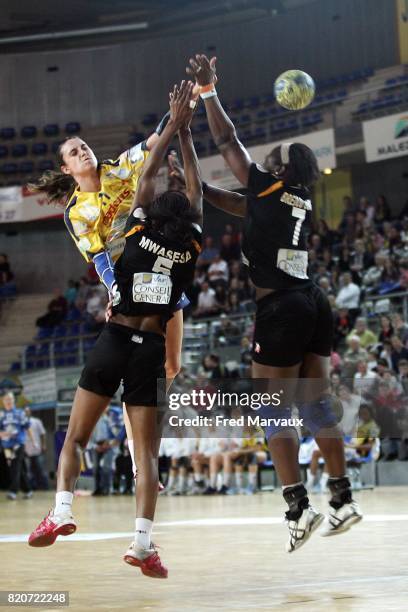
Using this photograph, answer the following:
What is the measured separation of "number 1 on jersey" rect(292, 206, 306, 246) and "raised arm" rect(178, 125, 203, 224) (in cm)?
55

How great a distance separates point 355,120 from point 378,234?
17.6 ft

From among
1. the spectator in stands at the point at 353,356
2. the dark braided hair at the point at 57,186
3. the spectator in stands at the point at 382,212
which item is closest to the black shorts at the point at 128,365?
the dark braided hair at the point at 57,186

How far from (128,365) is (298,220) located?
1317mm

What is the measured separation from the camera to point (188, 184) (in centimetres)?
593

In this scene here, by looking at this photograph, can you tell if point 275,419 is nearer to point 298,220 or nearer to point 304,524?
point 304,524

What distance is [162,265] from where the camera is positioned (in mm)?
5578

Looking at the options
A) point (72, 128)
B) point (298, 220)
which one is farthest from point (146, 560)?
point (72, 128)

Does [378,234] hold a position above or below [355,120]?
below

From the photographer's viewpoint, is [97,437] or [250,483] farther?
[97,437]

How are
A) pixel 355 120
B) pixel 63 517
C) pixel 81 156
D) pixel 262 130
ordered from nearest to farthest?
pixel 63 517 → pixel 81 156 → pixel 355 120 → pixel 262 130

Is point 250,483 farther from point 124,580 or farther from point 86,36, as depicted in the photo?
point 86,36

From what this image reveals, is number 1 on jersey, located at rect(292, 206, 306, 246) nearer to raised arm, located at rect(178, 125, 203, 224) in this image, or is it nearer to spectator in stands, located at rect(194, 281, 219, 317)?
raised arm, located at rect(178, 125, 203, 224)

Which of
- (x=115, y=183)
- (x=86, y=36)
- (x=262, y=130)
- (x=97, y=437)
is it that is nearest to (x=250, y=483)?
(x=97, y=437)

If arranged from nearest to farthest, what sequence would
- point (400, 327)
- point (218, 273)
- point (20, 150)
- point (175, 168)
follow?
point (175, 168) → point (400, 327) → point (218, 273) → point (20, 150)
